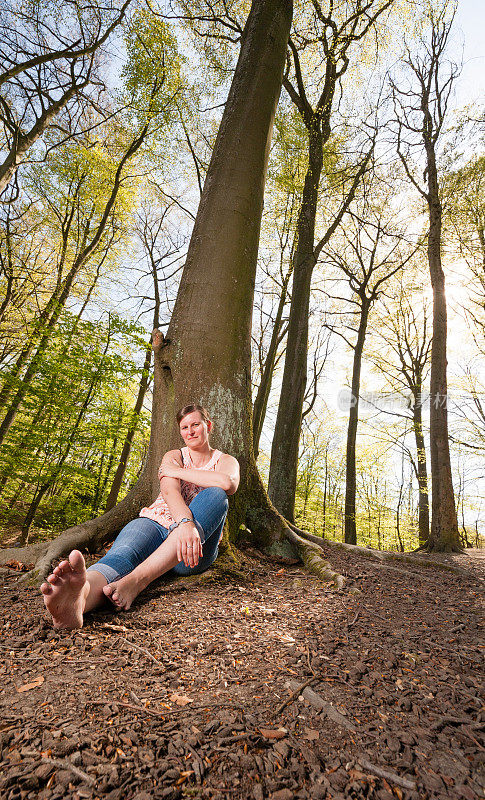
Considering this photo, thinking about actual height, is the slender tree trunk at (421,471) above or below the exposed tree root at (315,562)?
above

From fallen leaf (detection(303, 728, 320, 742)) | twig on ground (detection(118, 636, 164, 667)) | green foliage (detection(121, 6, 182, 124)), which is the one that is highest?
green foliage (detection(121, 6, 182, 124))

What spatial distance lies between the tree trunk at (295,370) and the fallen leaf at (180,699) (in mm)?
5251

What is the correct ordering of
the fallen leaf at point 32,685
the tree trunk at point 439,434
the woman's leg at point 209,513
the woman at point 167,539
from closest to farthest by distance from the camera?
the fallen leaf at point 32,685
the woman at point 167,539
the woman's leg at point 209,513
the tree trunk at point 439,434

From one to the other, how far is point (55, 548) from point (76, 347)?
512 cm

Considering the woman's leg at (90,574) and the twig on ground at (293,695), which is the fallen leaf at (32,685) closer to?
the woman's leg at (90,574)

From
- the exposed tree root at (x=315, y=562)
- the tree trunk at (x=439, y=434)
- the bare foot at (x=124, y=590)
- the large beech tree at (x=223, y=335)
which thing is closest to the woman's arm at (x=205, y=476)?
the bare foot at (x=124, y=590)

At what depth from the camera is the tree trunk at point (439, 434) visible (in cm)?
777

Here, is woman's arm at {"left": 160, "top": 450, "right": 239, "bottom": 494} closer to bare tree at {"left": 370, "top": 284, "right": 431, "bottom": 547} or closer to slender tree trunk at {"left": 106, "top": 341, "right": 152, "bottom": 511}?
slender tree trunk at {"left": 106, "top": 341, "right": 152, "bottom": 511}

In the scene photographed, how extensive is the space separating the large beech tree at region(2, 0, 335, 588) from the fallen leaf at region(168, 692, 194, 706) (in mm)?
1853

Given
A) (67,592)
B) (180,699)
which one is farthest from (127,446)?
(180,699)

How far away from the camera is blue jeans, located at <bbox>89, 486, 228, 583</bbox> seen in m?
2.23

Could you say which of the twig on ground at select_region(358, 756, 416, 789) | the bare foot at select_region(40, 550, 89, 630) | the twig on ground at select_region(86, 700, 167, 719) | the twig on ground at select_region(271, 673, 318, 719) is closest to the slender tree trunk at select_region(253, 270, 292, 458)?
the bare foot at select_region(40, 550, 89, 630)

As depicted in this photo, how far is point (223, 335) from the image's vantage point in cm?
348

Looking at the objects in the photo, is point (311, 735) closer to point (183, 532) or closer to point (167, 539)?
point (183, 532)
